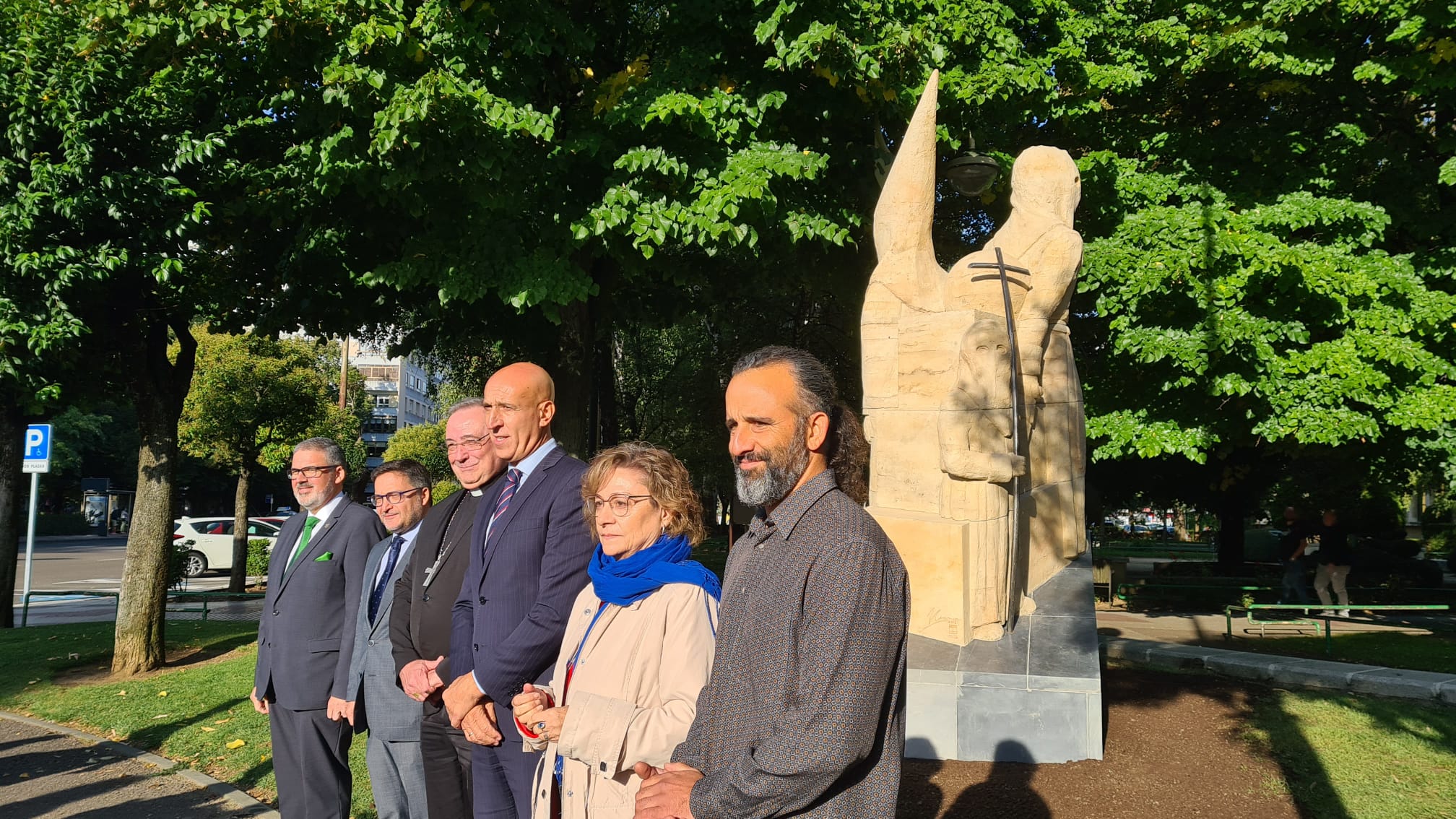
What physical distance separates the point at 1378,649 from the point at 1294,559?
4.35 m

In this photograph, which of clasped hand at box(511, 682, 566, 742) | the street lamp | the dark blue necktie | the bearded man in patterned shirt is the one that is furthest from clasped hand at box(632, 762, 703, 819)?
the street lamp

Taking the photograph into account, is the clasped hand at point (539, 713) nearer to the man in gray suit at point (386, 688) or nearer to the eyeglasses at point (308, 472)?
the man in gray suit at point (386, 688)

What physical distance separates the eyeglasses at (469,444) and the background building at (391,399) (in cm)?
9136

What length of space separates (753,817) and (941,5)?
896 centimetres

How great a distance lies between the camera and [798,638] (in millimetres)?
2111

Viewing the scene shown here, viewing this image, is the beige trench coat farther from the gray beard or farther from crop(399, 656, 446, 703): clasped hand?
crop(399, 656, 446, 703): clasped hand

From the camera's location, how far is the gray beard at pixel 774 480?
232cm

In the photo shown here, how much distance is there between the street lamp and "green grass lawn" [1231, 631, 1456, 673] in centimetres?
547

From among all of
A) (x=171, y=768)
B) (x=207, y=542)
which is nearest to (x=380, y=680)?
(x=171, y=768)

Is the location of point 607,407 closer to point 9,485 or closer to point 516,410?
point 9,485

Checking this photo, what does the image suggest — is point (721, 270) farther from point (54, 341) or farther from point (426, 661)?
point (426, 661)

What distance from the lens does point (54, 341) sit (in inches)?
314

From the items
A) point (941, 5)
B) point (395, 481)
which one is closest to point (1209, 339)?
point (941, 5)

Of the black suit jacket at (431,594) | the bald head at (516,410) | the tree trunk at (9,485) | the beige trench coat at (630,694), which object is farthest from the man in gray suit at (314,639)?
the tree trunk at (9,485)
